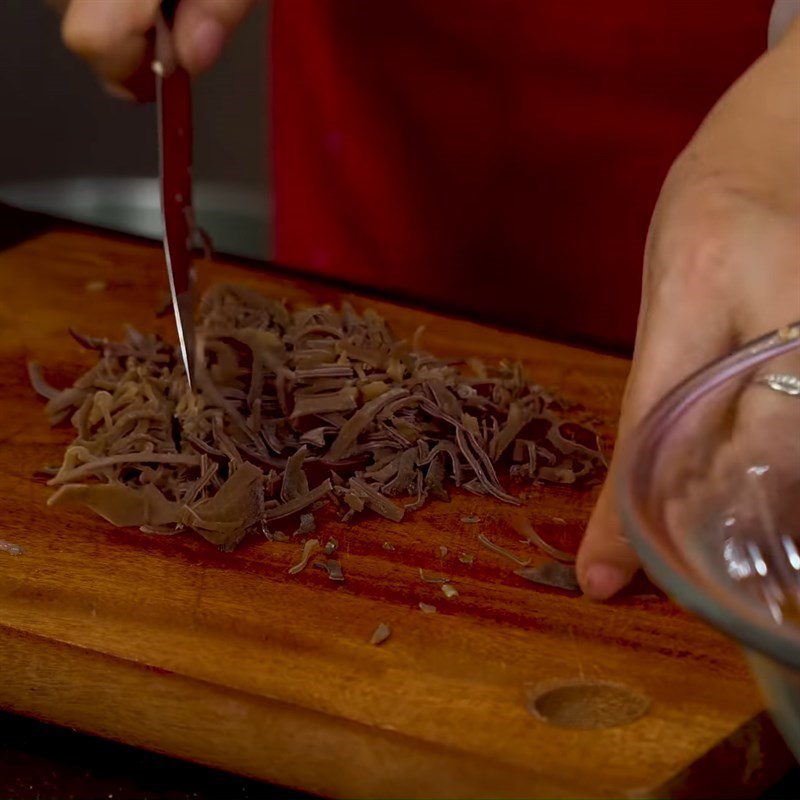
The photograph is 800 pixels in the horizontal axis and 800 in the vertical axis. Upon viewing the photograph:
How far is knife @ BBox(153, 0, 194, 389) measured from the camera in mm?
1728

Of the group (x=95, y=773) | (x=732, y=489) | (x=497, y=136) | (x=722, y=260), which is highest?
(x=722, y=260)

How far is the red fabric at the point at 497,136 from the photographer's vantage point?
227 cm

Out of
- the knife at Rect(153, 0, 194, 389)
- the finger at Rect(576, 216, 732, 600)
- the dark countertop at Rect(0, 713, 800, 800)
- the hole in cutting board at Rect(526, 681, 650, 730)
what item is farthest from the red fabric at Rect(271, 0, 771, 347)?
the dark countertop at Rect(0, 713, 800, 800)

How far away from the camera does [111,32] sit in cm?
Answer: 167

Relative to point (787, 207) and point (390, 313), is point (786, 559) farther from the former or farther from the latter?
point (390, 313)

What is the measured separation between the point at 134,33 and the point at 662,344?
0.89 m

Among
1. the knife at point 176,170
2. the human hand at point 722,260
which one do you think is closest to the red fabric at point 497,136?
the knife at point 176,170

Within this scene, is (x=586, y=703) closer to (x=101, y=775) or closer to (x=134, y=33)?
(x=101, y=775)

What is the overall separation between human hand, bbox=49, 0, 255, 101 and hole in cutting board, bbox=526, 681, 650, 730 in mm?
1040

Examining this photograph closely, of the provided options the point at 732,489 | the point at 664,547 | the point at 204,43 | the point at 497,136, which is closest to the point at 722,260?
the point at 732,489

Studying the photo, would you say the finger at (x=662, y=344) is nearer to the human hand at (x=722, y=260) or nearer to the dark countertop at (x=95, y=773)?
the human hand at (x=722, y=260)

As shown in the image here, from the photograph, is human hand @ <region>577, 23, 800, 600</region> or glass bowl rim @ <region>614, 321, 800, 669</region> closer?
glass bowl rim @ <region>614, 321, 800, 669</region>

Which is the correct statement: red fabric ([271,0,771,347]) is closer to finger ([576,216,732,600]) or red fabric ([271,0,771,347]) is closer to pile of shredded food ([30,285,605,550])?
pile of shredded food ([30,285,605,550])

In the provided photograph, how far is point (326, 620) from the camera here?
145 centimetres
